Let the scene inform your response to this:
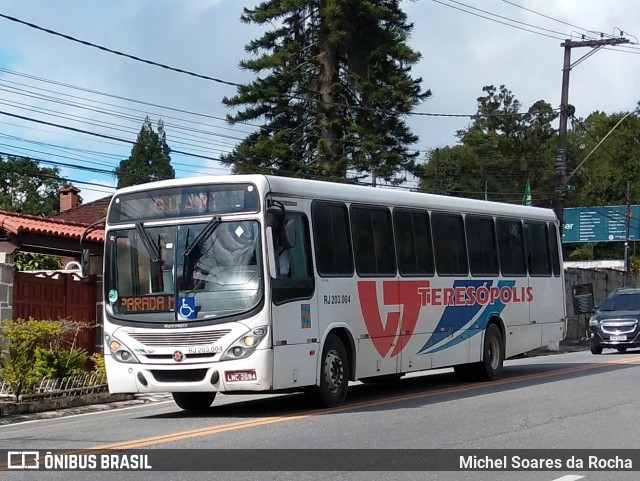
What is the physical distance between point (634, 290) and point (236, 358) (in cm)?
2057

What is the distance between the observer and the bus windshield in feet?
43.3

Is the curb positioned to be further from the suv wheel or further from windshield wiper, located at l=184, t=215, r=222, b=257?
the suv wheel

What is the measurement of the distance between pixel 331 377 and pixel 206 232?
262 cm

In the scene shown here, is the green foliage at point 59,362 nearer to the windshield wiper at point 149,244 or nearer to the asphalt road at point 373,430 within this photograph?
A: the asphalt road at point 373,430

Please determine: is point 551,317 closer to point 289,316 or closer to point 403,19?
point 289,316

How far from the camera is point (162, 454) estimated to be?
10.2 metres

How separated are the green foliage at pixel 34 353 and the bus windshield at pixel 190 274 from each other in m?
3.40

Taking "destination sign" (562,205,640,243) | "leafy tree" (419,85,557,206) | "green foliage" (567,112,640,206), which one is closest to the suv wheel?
"destination sign" (562,205,640,243)

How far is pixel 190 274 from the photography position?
13359 mm

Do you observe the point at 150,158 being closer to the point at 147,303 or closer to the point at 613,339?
the point at 613,339

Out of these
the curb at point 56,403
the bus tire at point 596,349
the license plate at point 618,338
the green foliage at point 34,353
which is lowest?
the bus tire at point 596,349

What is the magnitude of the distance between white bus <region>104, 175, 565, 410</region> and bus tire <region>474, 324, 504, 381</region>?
185 centimetres

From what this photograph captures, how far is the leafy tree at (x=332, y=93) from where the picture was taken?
44.5m

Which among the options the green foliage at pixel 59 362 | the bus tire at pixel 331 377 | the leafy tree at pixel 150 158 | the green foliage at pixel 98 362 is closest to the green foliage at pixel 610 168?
the leafy tree at pixel 150 158
